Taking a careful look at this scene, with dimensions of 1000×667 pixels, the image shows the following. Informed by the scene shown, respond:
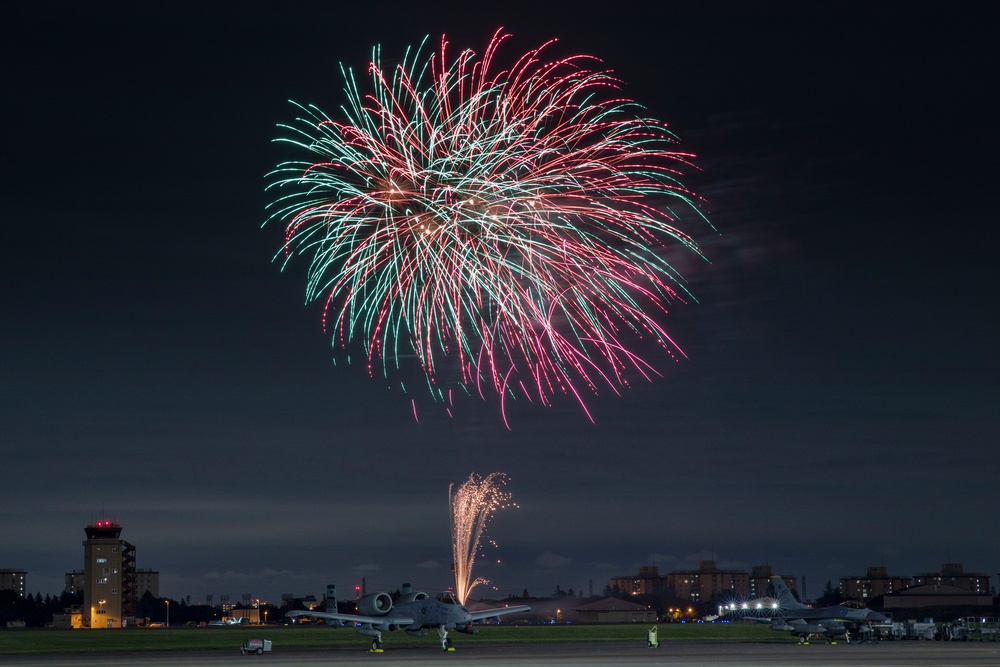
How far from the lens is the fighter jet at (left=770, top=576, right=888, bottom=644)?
74.9m

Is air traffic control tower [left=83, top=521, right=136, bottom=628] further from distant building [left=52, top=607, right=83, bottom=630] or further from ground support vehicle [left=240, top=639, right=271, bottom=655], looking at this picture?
ground support vehicle [left=240, top=639, right=271, bottom=655]

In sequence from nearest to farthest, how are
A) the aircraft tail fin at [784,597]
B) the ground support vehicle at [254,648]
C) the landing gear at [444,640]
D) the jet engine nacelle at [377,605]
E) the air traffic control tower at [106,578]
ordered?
the landing gear at [444,640] → the ground support vehicle at [254,648] → the jet engine nacelle at [377,605] → the aircraft tail fin at [784,597] → the air traffic control tower at [106,578]

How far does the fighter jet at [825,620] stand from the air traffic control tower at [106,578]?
124491 millimetres

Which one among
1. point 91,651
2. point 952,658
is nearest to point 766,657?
point 952,658

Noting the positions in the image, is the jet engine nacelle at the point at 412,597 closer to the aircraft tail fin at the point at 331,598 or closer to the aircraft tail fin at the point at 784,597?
the aircraft tail fin at the point at 331,598

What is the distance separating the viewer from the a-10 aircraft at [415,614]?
62969 millimetres

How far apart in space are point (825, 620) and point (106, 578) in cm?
13300

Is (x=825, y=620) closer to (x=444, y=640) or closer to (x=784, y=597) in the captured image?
(x=784, y=597)

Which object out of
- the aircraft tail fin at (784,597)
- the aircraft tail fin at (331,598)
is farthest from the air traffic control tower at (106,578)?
the aircraft tail fin at (784,597)

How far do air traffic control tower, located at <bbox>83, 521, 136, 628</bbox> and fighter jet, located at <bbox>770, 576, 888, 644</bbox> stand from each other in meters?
124

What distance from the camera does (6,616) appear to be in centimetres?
18788

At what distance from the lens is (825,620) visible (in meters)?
75.4

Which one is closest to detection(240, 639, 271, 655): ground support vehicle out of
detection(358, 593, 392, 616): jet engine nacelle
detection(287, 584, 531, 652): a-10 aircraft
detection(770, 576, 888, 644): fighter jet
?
detection(287, 584, 531, 652): a-10 aircraft

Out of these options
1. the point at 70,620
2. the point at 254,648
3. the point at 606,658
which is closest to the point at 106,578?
the point at 70,620
